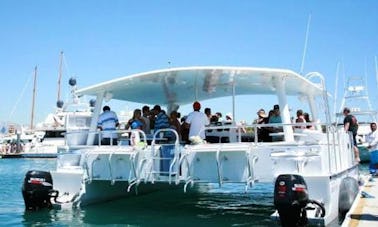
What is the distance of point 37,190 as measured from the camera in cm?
1160

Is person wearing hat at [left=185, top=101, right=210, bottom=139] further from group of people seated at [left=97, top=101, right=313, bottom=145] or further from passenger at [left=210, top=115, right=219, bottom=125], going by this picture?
passenger at [left=210, top=115, right=219, bottom=125]

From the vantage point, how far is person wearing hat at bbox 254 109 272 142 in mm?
12172

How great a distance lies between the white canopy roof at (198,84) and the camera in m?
10.8

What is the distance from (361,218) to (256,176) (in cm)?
232

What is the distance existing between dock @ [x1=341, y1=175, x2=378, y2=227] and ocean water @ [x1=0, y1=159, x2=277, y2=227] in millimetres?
1924

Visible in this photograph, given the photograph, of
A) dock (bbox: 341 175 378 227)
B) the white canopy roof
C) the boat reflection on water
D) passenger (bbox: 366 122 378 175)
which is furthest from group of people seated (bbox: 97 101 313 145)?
passenger (bbox: 366 122 378 175)

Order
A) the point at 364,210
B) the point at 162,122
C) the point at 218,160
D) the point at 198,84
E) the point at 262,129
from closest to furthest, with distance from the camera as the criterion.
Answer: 1. the point at 364,210
2. the point at 218,160
3. the point at 162,122
4. the point at 262,129
5. the point at 198,84

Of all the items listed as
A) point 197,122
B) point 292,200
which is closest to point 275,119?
point 197,122

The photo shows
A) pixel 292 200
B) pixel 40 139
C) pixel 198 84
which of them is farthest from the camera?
pixel 40 139

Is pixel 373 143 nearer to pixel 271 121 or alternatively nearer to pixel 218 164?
pixel 271 121

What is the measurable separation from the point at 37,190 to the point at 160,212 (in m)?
3.16

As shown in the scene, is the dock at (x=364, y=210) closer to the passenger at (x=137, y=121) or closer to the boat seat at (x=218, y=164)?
the boat seat at (x=218, y=164)

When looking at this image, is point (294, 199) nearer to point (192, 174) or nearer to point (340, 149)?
point (192, 174)

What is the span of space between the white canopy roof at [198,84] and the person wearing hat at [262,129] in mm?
760
